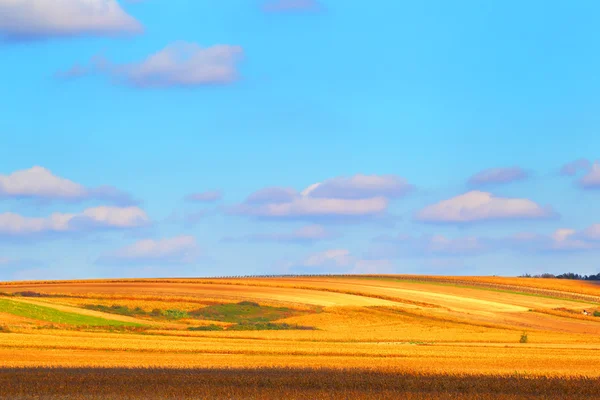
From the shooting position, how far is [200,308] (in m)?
75.1

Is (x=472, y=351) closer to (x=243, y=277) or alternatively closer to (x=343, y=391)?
(x=343, y=391)

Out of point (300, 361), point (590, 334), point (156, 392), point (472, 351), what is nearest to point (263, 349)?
point (300, 361)

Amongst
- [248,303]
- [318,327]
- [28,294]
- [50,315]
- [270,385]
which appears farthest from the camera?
[28,294]

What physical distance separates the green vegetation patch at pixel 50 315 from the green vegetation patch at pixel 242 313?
9.07 m

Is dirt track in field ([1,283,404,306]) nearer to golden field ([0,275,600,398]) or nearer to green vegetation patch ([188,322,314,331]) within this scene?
golden field ([0,275,600,398])

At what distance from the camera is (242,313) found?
73.7m

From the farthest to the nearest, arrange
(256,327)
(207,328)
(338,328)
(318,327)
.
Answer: (318,327) → (338,328) → (256,327) → (207,328)

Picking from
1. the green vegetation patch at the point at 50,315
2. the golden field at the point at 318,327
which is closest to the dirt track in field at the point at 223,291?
the golden field at the point at 318,327

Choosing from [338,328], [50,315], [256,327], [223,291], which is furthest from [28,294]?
[338,328]

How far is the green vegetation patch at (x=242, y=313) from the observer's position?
7088 cm

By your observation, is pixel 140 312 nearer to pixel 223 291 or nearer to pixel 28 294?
pixel 223 291

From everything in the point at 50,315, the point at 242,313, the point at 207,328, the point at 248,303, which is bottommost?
the point at 207,328

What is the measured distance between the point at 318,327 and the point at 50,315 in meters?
19.7

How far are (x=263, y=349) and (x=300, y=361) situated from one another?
5.78 m
